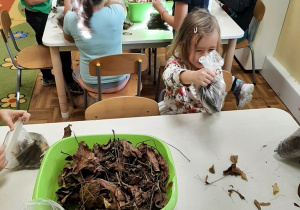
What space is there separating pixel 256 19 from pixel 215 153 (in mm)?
1672

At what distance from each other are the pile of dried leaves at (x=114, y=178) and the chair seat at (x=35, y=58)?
4.37 feet

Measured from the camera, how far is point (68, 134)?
105cm

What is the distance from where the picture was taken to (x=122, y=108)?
1240 millimetres

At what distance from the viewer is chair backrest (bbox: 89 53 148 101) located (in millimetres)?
1518

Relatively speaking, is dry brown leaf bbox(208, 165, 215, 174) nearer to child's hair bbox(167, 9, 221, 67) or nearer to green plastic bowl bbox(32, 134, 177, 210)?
green plastic bowl bbox(32, 134, 177, 210)

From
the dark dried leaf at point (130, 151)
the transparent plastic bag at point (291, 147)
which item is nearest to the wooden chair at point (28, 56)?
the dark dried leaf at point (130, 151)

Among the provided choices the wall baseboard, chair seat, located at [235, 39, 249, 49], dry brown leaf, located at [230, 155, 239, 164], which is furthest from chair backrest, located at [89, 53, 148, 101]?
the wall baseboard

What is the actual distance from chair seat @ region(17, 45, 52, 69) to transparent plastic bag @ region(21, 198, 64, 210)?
4.86 feet

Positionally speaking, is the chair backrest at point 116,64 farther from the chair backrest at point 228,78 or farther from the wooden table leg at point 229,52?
the wooden table leg at point 229,52

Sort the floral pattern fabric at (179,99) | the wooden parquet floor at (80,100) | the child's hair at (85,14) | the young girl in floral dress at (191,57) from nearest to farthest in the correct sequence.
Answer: the young girl in floral dress at (191,57) → the floral pattern fabric at (179,99) → the child's hair at (85,14) → the wooden parquet floor at (80,100)

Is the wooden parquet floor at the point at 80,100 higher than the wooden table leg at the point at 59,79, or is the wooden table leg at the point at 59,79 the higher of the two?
the wooden table leg at the point at 59,79

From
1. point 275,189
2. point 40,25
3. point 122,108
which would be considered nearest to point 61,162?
point 122,108

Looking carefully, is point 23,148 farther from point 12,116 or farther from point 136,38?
point 136,38

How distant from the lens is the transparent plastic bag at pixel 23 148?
2.92 feet
